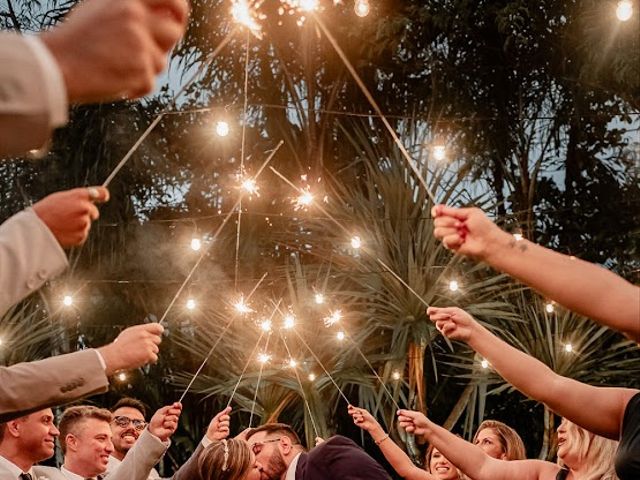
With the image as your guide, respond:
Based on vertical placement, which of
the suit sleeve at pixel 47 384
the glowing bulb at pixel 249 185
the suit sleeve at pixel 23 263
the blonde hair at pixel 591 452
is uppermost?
the glowing bulb at pixel 249 185

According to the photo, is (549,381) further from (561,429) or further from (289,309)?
(289,309)

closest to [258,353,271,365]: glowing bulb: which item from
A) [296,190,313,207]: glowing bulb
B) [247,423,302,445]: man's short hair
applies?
[296,190,313,207]: glowing bulb

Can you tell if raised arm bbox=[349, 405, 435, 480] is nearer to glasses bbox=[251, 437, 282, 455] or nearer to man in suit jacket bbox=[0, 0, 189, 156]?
glasses bbox=[251, 437, 282, 455]

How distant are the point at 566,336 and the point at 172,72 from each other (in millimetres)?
5686

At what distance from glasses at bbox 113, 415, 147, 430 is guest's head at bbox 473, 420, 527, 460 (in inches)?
78.2

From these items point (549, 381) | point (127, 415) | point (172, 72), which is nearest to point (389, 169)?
point (172, 72)

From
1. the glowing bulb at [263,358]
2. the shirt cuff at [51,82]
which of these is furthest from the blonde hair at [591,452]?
the glowing bulb at [263,358]

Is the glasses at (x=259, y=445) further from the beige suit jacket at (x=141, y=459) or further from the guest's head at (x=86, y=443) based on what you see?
the beige suit jacket at (x=141, y=459)

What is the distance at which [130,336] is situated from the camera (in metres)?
2.34

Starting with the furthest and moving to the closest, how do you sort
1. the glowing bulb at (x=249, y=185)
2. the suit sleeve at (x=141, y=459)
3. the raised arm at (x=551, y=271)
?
the glowing bulb at (x=249, y=185) < the suit sleeve at (x=141, y=459) < the raised arm at (x=551, y=271)

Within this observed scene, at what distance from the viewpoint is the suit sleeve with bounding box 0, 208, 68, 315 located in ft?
3.34

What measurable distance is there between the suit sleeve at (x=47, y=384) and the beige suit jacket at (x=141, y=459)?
4.49 feet

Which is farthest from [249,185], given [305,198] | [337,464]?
[337,464]

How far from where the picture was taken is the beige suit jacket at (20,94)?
1.85 feet
